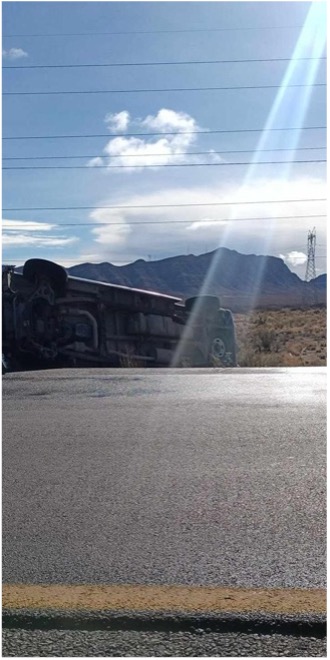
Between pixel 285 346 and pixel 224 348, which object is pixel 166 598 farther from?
pixel 285 346

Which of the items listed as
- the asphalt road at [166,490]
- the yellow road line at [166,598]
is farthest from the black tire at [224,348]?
the yellow road line at [166,598]

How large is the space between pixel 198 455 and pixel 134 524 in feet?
6.21

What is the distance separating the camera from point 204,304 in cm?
1947

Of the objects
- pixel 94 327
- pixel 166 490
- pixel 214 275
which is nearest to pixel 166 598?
pixel 166 490

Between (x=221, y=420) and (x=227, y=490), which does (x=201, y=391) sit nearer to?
(x=221, y=420)

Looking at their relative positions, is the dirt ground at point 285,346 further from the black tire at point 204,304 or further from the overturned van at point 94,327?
the black tire at point 204,304

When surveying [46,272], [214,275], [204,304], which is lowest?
[204,304]

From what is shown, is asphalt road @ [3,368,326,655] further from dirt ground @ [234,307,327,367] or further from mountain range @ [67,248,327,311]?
mountain range @ [67,248,327,311]

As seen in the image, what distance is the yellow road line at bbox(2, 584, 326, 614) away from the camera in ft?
11.5

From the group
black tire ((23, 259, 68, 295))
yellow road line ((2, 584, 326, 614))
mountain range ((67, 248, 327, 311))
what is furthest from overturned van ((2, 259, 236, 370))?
mountain range ((67, 248, 327, 311))

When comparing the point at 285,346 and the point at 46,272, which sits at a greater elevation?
the point at 46,272

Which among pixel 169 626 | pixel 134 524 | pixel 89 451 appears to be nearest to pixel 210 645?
pixel 169 626

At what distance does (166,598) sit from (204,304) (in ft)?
52.4

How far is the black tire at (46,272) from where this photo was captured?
1892 cm
